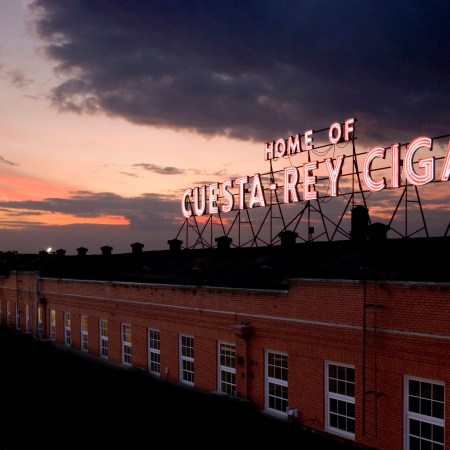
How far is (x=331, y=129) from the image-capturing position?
3528cm

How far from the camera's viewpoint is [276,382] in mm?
23406

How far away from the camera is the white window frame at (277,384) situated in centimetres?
2305

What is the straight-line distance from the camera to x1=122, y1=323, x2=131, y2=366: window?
34.4m

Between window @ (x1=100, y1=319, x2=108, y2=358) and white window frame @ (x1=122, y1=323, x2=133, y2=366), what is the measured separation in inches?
107

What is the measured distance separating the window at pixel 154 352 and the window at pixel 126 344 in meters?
2.69

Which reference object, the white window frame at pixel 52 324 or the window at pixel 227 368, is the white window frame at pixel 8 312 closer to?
the white window frame at pixel 52 324

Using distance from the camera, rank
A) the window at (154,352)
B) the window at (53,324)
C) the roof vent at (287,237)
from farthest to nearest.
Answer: the window at (53,324), the roof vent at (287,237), the window at (154,352)

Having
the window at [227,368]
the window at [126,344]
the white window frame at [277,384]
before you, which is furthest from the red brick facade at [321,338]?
Answer: the window at [126,344]

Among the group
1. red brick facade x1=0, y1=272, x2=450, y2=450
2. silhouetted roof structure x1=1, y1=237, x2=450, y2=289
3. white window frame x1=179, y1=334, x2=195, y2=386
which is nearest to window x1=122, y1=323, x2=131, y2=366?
red brick facade x1=0, y1=272, x2=450, y2=450

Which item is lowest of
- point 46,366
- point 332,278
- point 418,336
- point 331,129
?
point 46,366

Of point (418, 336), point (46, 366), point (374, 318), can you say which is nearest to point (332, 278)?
point (374, 318)

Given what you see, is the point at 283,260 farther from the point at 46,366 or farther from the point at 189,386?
the point at 46,366

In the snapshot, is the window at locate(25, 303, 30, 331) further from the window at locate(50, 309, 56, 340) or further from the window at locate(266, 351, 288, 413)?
the window at locate(266, 351, 288, 413)

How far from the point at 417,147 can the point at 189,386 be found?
695 inches
